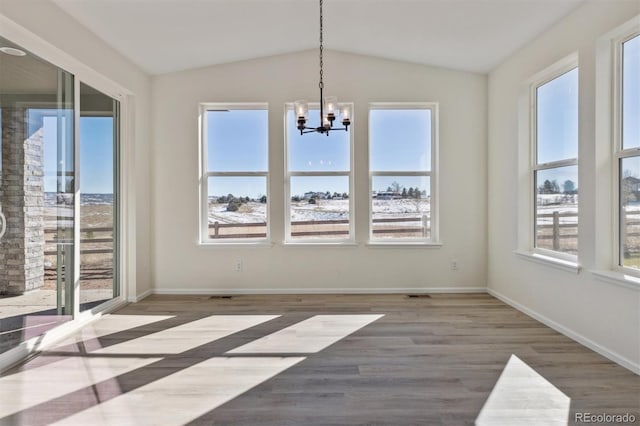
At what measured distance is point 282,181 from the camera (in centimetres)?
457

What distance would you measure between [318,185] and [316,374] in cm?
265

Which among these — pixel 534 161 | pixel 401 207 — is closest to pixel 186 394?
pixel 401 207

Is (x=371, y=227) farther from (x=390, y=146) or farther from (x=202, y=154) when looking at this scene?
(x=202, y=154)

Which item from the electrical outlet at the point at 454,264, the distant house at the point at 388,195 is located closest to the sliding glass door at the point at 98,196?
the distant house at the point at 388,195

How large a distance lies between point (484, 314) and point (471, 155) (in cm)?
200

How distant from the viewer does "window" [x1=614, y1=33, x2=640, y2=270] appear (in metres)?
2.59

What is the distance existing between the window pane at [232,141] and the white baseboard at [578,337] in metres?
3.42

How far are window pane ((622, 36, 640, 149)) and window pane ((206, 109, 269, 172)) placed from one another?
12.0 feet

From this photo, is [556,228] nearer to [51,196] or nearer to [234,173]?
[234,173]

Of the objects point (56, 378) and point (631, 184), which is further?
point (631, 184)

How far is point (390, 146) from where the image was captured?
183 inches

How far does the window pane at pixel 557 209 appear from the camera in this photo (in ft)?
10.5

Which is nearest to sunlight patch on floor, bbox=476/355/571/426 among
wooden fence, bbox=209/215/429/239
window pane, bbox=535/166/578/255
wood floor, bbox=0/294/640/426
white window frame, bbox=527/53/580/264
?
wood floor, bbox=0/294/640/426

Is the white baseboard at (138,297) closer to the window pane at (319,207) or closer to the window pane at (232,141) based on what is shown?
the window pane at (232,141)
